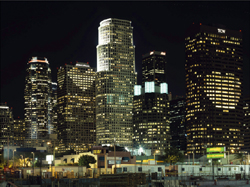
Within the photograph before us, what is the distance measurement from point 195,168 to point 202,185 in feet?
170

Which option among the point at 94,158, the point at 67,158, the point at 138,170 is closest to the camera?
the point at 138,170

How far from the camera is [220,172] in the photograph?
456 feet

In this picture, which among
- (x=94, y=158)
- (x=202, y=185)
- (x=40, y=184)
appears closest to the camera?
(x=40, y=184)

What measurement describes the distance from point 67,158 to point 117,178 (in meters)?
120

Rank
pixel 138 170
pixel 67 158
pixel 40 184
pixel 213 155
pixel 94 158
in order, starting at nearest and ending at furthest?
pixel 40 184 → pixel 138 170 → pixel 213 155 → pixel 94 158 → pixel 67 158

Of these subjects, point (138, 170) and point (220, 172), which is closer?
point (138, 170)

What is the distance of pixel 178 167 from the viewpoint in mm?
143375

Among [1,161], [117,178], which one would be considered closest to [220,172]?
[117,178]

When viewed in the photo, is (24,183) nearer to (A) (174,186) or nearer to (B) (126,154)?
(A) (174,186)

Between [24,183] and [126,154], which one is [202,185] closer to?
[24,183]

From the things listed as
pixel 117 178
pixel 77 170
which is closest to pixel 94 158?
pixel 77 170

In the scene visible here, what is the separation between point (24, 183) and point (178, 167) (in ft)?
227

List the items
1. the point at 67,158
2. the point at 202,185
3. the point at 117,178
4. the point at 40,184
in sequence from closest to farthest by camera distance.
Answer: the point at 117,178 → the point at 40,184 → the point at 202,185 → the point at 67,158

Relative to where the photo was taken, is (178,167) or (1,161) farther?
(1,161)
